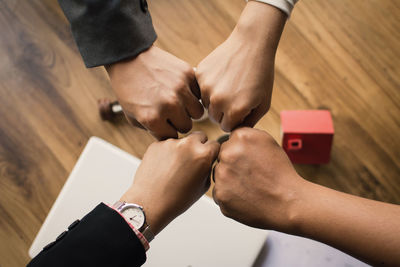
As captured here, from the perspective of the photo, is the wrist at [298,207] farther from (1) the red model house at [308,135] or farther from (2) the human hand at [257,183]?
(1) the red model house at [308,135]

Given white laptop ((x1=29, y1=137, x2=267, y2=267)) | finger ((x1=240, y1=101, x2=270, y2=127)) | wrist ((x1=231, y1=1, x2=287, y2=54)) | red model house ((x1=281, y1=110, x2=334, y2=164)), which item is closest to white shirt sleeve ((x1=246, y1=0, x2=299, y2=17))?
wrist ((x1=231, y1=1, x2=287, y2=54))

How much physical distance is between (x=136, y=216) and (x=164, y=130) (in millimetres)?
183

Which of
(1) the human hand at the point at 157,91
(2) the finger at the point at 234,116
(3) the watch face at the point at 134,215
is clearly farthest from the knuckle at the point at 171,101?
(3) the watch face at the point at 134,215

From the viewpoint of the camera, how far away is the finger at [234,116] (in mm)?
602

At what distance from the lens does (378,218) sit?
1.54 feet

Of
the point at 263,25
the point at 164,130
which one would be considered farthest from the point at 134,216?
the point at 263,25

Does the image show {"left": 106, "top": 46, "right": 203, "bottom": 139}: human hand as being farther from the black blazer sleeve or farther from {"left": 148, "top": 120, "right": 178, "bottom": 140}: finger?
the black blazer sleeve

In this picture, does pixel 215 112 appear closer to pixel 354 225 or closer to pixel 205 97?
pixel 205 97

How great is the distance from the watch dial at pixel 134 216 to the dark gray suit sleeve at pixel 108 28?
0.96ft

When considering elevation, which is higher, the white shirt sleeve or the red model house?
the white shirt sleeve

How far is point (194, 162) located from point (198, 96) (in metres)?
0.17

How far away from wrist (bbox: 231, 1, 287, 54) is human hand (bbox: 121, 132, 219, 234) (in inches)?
8.6

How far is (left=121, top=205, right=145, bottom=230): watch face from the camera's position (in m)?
0.54

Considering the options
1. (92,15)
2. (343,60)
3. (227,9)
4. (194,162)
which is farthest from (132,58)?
(343,60)
